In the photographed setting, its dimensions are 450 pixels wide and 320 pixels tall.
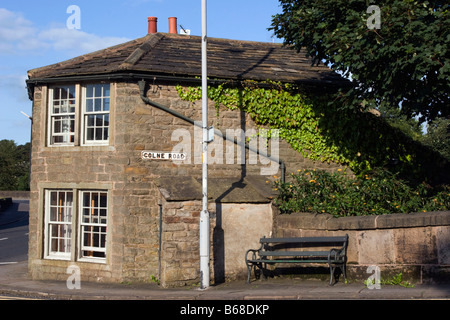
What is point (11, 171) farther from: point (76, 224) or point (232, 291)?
point (232, 291)

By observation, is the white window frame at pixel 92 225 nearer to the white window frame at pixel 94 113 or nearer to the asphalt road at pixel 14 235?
the white window frame at pixel 94 113

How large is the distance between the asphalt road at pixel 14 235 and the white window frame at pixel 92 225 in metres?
4.89

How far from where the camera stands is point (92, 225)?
49.4ft

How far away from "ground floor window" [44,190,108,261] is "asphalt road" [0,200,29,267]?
3.98 meters

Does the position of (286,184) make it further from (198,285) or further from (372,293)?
(372,293)

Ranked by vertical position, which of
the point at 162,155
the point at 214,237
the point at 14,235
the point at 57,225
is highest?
the point at 162,155

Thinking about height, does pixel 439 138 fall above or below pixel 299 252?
above

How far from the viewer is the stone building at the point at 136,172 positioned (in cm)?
1382

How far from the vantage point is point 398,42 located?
11.6 meters

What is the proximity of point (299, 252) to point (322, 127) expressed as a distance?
471cm

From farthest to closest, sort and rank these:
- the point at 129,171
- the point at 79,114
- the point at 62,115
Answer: the point at 62,115 < the point at 79,114 < the point at 129,171

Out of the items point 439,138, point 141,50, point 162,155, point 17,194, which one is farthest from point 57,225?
point 17,194
